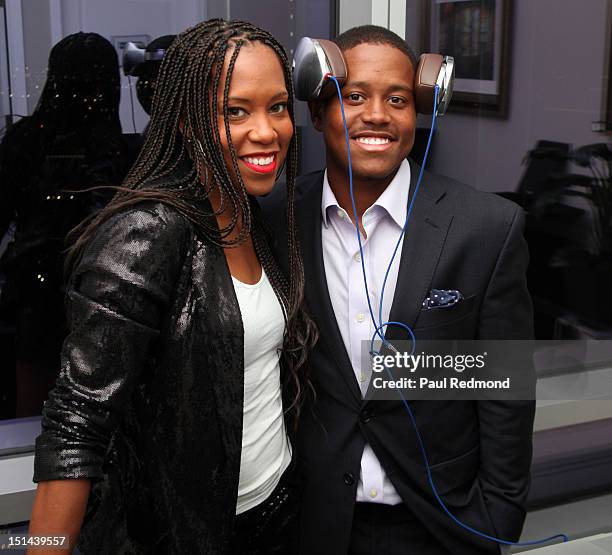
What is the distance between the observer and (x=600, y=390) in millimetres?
2836

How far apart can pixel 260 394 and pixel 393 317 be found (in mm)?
292

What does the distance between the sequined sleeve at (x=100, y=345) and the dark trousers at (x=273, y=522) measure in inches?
13.7

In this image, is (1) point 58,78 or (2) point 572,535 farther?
(2) point 572,535

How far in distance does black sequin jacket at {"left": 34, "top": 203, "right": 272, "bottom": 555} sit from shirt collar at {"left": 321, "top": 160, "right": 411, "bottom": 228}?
366 mm

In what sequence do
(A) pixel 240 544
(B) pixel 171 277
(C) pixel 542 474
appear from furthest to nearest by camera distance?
1. (C) pixel 542 474
2. (A) pixel 240 544
3. (B) pixel 171 277

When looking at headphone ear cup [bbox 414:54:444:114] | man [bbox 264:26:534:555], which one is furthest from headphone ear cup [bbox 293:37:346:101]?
headphone ear cup [bbox 414:54:444:114]

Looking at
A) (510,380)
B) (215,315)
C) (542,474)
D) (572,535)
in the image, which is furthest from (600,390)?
(215,315)

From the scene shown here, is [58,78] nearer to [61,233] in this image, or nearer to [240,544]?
[61,233]

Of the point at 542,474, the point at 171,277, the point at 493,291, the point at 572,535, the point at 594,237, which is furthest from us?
the point at 594,237

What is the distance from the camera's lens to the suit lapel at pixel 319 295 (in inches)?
53.0

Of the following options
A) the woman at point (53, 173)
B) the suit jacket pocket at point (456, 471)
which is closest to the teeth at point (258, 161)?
the suit jacket pocket at point (456, 471)

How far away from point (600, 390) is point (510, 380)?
5.21ft

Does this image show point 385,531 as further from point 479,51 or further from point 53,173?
point 479,51

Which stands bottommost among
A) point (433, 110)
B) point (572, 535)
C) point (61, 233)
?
point (572, 535)
